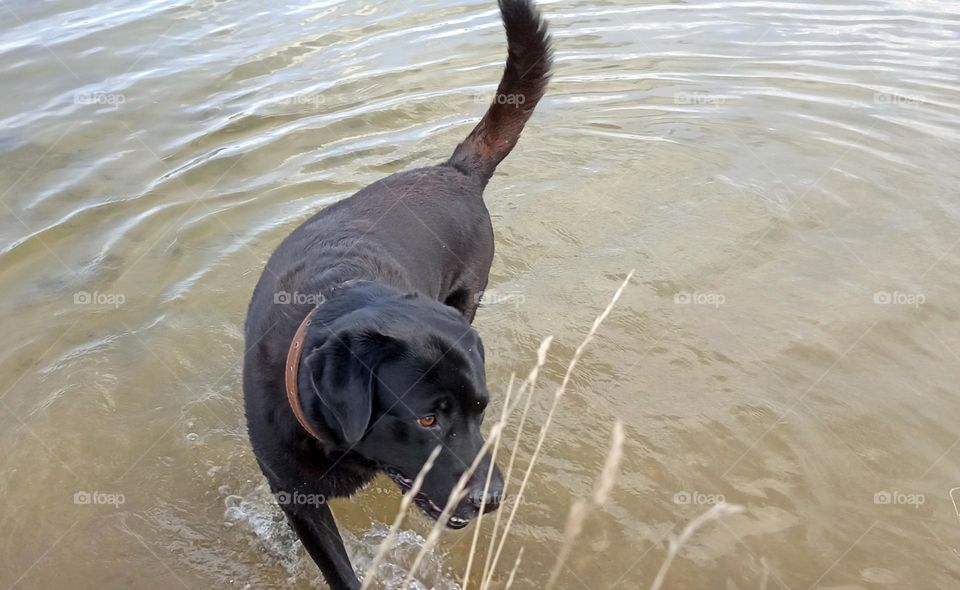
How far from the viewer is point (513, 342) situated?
A: 4449 millimetres

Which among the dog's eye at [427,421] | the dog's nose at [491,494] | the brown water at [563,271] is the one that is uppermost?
the dog's eye at [427,421]

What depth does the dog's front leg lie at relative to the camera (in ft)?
9.36

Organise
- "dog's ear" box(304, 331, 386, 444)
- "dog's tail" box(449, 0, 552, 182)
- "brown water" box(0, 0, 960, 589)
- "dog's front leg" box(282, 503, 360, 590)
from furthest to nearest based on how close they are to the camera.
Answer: "dog's tail" box(449, 0, 552, 182)
"brown water" box(0, 0, 960, 589)
"dog's front leg" box(282, 503, 360, 590)
"dog's ear" box(304, 331, 386, 444)

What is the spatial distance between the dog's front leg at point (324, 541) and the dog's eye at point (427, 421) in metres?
0.65

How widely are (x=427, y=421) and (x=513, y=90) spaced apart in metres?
1.99

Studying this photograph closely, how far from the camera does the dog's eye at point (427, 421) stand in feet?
8.11

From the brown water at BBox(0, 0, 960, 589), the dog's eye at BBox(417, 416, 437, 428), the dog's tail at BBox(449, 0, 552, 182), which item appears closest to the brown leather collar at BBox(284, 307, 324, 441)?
the dog's eye at BBox(417, 416, 437, 428)

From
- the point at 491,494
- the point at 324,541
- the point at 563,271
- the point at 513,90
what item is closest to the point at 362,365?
the point at 491,494

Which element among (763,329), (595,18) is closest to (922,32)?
(595,18)

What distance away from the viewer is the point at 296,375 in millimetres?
2529

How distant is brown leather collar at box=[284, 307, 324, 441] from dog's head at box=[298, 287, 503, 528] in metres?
0.03

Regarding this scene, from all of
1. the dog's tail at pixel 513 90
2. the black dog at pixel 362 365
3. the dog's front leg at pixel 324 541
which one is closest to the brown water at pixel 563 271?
the dog's front leg at pixel 324 541

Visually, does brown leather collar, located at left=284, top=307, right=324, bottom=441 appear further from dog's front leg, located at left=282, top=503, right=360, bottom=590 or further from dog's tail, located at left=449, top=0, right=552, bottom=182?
dog's tail, located at left=449, top=0, right=552, bottom=182

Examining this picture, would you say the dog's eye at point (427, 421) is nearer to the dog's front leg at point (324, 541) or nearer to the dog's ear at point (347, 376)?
the dog's ear at point (347, 376)
